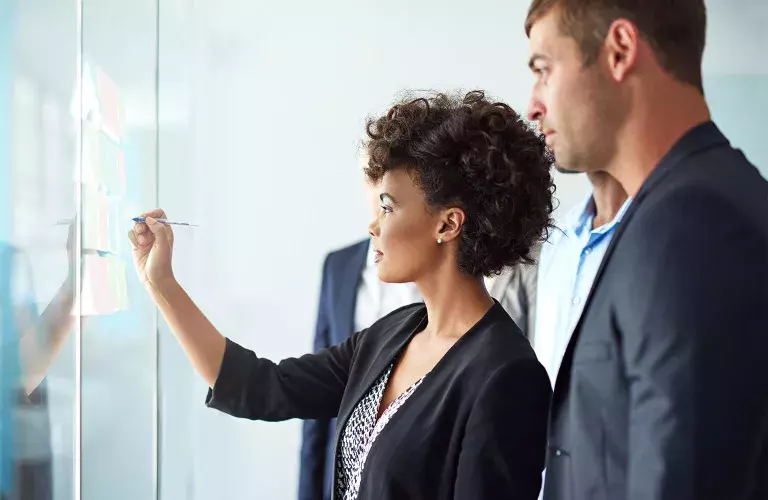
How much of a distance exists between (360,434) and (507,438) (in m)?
0.28

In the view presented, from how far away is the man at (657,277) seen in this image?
724 millimetres

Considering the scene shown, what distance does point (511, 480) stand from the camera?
105 centimetres

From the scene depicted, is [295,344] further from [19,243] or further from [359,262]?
[19,243]

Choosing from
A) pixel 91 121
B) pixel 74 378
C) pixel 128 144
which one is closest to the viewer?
pixel 74 378

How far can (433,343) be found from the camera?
4.19ft

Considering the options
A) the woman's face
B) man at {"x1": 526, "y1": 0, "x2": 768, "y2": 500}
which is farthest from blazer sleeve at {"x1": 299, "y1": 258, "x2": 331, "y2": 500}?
man at {"x1": 526, "y1": 0, "x2": 768, "y2": 500}

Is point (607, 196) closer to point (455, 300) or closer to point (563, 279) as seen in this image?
point (563, 279)

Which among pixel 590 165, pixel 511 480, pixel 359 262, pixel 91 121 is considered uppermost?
pixel 91 121

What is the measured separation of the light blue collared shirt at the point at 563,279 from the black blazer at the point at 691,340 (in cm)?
90

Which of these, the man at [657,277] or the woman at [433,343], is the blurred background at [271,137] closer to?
the woman at [433,343]

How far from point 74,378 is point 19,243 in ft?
1.07

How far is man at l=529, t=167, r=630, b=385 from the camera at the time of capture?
172cm

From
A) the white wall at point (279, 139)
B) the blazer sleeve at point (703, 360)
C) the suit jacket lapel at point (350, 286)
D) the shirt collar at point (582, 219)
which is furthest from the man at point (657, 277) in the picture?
the white wall at point (279, 139)

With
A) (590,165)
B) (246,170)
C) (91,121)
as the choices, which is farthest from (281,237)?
(590,165)
